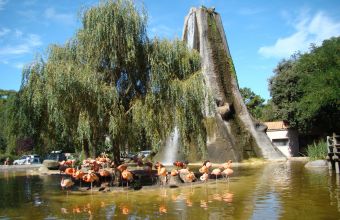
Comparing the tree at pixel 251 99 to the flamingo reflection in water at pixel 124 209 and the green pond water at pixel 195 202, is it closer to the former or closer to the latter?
the green pond water at pixel 195 202

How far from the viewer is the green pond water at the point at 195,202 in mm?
10227

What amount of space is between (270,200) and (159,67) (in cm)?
762

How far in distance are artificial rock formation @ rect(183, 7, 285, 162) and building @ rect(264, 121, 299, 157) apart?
348 inches

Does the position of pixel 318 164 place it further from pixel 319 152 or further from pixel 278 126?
pixel 278 126

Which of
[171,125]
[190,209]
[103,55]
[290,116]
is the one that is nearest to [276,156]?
[290,116]

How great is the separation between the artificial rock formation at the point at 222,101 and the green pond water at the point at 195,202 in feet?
52.3

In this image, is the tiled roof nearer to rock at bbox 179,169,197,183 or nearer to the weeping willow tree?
the weeping willow tree

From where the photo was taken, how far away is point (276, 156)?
33500 mm

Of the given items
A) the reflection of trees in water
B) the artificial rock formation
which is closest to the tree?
the artificial rock formation

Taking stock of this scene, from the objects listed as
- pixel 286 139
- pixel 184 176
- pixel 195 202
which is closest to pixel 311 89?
pixel 286 139

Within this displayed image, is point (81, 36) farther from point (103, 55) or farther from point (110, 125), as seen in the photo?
point (110, 125)

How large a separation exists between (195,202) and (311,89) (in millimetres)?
25553

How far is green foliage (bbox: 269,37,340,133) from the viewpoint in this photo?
32.7 m

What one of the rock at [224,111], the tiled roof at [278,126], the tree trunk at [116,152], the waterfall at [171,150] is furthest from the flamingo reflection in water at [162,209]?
the tiled roof at [278,126]
